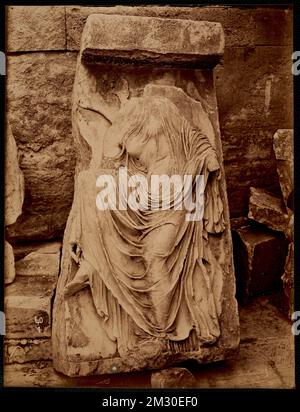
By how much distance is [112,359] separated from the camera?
395cm

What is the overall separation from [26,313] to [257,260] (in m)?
1.49

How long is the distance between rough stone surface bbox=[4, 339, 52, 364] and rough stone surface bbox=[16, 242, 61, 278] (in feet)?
1.38

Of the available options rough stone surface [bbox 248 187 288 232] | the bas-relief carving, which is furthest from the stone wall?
the bas-relief carving

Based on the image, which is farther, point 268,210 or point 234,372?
point 268,210

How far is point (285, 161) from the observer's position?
439cm

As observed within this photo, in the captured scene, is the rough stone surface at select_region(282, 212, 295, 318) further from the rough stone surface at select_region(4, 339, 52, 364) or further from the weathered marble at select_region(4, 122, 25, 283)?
the weathered marble at select_region(4, 122, 25, 283)

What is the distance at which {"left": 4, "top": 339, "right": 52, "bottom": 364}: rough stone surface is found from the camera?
4219mm

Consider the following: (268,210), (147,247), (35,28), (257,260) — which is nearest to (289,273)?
(257,260)

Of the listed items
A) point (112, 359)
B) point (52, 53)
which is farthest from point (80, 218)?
point (52, 53)

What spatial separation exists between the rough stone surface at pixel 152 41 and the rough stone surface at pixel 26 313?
1.43 m

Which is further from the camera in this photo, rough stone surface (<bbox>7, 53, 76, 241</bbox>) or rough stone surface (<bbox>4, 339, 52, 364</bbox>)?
rough stone surface (<bbox>7, 53, 76, 241</bbox>)

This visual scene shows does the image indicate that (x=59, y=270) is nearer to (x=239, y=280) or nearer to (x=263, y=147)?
(x=239, y=280)

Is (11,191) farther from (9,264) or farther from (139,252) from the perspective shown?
(139,252)

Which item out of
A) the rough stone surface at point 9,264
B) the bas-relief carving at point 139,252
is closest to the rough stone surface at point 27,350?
the bas-relief carving at point 139,252
